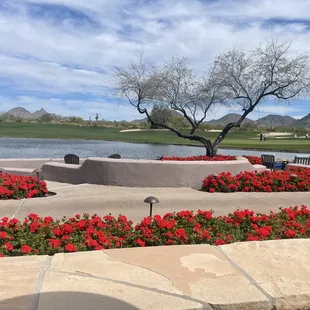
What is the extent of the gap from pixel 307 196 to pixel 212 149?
27.2ft

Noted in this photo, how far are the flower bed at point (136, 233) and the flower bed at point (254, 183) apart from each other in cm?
414

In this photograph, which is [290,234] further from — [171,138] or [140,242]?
[171,138]

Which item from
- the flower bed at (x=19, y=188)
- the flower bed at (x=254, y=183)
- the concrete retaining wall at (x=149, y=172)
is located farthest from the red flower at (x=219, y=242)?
the concrete retaining wall at (x=149, y=172)

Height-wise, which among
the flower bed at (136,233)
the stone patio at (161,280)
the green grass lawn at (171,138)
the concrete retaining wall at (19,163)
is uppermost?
the stone patio at (161,280)

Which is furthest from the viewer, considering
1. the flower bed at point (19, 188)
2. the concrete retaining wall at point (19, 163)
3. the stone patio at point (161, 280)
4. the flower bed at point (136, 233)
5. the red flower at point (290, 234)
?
the concrete retaining wall at point (19, 163)

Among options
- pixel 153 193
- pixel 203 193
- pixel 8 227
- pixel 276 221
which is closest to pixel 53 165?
pixel 153 193

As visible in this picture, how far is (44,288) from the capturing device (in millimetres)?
2588

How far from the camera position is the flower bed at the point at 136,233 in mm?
4074

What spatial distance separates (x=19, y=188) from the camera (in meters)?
8.48

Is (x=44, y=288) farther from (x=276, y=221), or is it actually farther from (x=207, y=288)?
(x=276, y=221)

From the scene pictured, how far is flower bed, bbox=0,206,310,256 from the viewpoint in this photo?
4074 mm

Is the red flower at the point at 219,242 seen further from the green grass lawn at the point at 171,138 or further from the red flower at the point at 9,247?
the green grass lawn at the point at 171,138

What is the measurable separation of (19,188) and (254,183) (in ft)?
19.3

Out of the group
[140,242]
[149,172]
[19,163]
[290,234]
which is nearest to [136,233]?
[140,242]
